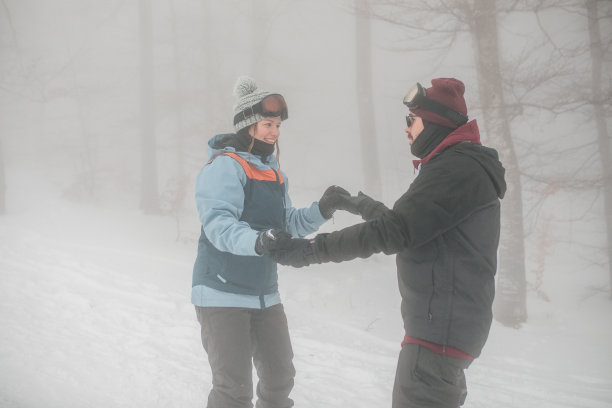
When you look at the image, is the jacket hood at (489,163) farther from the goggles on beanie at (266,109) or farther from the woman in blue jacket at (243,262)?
the goggles on beanie at (266,109)

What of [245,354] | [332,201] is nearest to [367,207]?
[332,201]

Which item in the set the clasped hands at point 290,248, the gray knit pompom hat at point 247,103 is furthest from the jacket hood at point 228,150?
the clasped hands at point 290,248

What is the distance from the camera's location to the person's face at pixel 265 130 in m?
2.87

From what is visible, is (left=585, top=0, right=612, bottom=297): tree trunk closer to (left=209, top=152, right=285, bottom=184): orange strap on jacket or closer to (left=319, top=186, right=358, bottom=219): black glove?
(left=319, top=186, right=358, bottom=219): black glove

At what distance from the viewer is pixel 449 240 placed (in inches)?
81.2

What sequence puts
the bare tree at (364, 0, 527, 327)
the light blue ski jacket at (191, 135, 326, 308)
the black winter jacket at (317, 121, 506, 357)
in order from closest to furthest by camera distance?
1. the black winter jacket at (317, 121, 506, 357)
2. the light blue ski jacket at (191, 135, 326, 308)
3. the bare tree at (364, 0, 527, 327)

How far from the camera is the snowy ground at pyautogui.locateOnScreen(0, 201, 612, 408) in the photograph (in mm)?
3936

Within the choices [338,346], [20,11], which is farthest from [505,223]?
[20,11]

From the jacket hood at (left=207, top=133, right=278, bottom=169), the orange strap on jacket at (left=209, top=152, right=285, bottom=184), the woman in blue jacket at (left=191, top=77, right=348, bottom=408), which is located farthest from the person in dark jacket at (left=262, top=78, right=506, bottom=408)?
the jacket hood at (left=207, top=133, right=278, bottom=169)

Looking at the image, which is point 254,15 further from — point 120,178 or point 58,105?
point 58,105

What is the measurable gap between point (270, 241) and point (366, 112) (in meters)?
9.45

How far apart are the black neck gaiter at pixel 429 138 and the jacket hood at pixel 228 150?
1.03 meters

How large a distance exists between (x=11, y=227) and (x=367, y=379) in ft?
29.3

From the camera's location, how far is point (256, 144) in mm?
→ 2885
